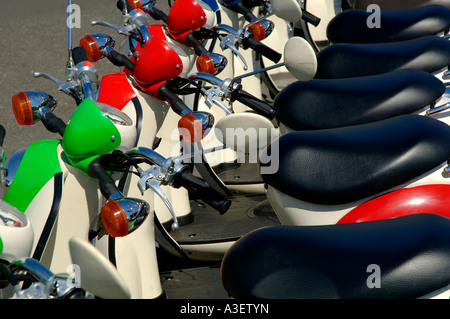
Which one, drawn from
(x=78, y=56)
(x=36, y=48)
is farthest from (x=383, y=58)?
(x=36, y=48)

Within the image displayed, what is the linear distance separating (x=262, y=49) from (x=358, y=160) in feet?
2.73

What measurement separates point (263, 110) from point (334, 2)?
150 inches

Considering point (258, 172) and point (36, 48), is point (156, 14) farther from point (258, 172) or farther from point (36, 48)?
point (36, 48)

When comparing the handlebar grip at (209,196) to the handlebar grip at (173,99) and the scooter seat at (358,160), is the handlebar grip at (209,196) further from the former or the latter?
the handlebar grip at (173,99)

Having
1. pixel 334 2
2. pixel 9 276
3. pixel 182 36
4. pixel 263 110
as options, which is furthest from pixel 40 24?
pixel 9 276

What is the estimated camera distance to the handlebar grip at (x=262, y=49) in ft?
7.88

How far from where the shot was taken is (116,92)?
2.29 meters

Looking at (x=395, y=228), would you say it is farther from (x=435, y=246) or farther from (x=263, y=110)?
(x=263, y=110)

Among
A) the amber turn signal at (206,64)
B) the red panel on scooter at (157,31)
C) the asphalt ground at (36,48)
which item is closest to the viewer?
the amber turn signal at (206,64)

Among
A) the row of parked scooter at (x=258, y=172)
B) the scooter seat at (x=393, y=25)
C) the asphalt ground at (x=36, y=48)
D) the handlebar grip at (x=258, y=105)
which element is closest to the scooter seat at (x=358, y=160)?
the row of parked scooter at (x=258, y=172)

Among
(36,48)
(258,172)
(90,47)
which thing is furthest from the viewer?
(36,48)

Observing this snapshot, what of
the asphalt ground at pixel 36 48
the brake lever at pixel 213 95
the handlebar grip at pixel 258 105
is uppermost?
the brake lever at pixel 213 95

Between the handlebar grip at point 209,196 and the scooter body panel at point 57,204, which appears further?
the scooter body panel at point 57,204
